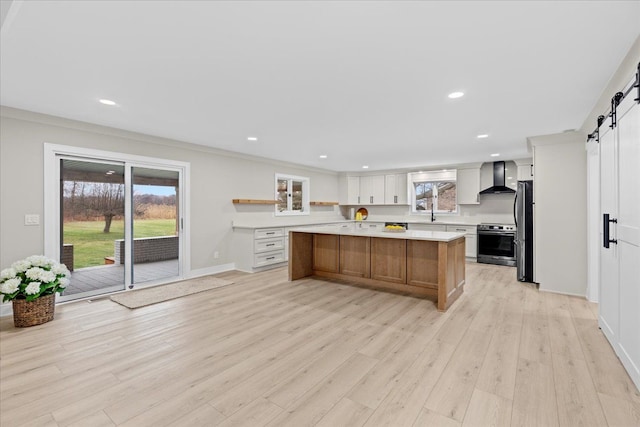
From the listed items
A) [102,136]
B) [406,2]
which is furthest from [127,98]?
→ [406,2]

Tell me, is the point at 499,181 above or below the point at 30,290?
above

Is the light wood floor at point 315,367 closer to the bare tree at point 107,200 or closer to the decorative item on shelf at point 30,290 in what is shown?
the decorative item on shelf at point 30,290

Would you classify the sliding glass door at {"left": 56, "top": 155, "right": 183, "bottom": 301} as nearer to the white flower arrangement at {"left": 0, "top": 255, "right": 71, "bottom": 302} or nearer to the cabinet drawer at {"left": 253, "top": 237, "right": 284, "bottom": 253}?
the white flower arrangement at {"left": 0, "top": 255, "right": 71, "bottom": 302}

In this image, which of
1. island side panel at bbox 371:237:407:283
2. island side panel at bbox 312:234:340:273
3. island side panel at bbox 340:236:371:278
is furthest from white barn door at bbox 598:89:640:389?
island side panel at bbox 312:234:340:273

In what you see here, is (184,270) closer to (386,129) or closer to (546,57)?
(386,129)

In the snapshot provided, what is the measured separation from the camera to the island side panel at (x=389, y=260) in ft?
14.1

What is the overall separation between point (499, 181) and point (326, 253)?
14.7ft

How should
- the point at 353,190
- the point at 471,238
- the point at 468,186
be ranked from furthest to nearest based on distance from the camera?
the point at 353,190
the point at 468,186
the point at 471,238

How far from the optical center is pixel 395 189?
825 cm

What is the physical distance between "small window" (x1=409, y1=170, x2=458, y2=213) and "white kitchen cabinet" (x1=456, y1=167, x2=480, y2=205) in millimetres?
178

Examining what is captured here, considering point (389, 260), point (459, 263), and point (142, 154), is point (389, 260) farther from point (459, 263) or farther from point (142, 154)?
point (142, 154)

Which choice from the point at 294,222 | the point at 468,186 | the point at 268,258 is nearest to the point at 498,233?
the point at 468,186

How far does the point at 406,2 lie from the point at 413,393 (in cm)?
242

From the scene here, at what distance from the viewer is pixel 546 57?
2.22 meters
